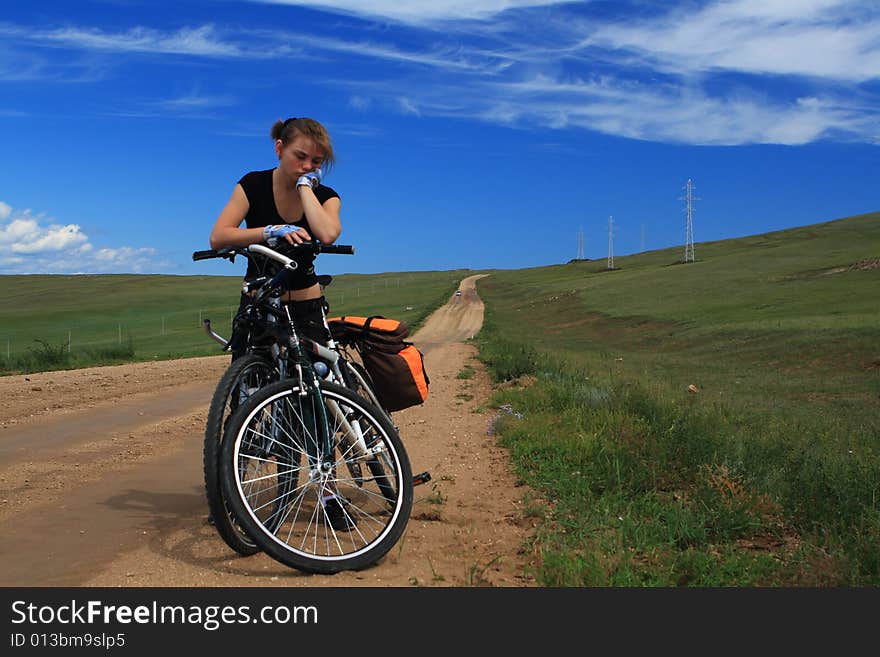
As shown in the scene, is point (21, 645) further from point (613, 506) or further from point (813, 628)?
point (613, 506)

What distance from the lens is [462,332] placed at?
39.4 m

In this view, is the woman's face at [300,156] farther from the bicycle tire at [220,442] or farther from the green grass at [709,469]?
the green grass at [709,469]

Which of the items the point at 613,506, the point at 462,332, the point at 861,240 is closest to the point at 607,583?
the point at 613,506

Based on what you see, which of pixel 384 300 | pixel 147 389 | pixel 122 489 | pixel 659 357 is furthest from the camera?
pixel 384 300

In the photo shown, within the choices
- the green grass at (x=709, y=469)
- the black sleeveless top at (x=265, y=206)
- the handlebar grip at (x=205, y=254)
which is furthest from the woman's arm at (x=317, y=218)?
the green grass at (x=709, y=469)

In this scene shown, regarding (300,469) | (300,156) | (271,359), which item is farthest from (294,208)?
(300,469)

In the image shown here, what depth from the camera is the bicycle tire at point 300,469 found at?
3.60 m

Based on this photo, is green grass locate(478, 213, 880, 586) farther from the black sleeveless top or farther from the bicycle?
the black sleeveless top

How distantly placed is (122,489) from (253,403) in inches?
107

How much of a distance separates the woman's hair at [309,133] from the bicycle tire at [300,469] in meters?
1.31

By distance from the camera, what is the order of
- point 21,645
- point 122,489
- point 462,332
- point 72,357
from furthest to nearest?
point 462,332 → point 72,357 → point 122,489 → point 21,645

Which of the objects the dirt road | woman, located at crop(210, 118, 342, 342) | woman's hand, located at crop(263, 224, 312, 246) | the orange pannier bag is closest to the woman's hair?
woman, located at crop(210, 118, 342, 342)

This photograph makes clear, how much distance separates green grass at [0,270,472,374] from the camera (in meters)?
25.1

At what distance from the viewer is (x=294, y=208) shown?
4.64 metres
